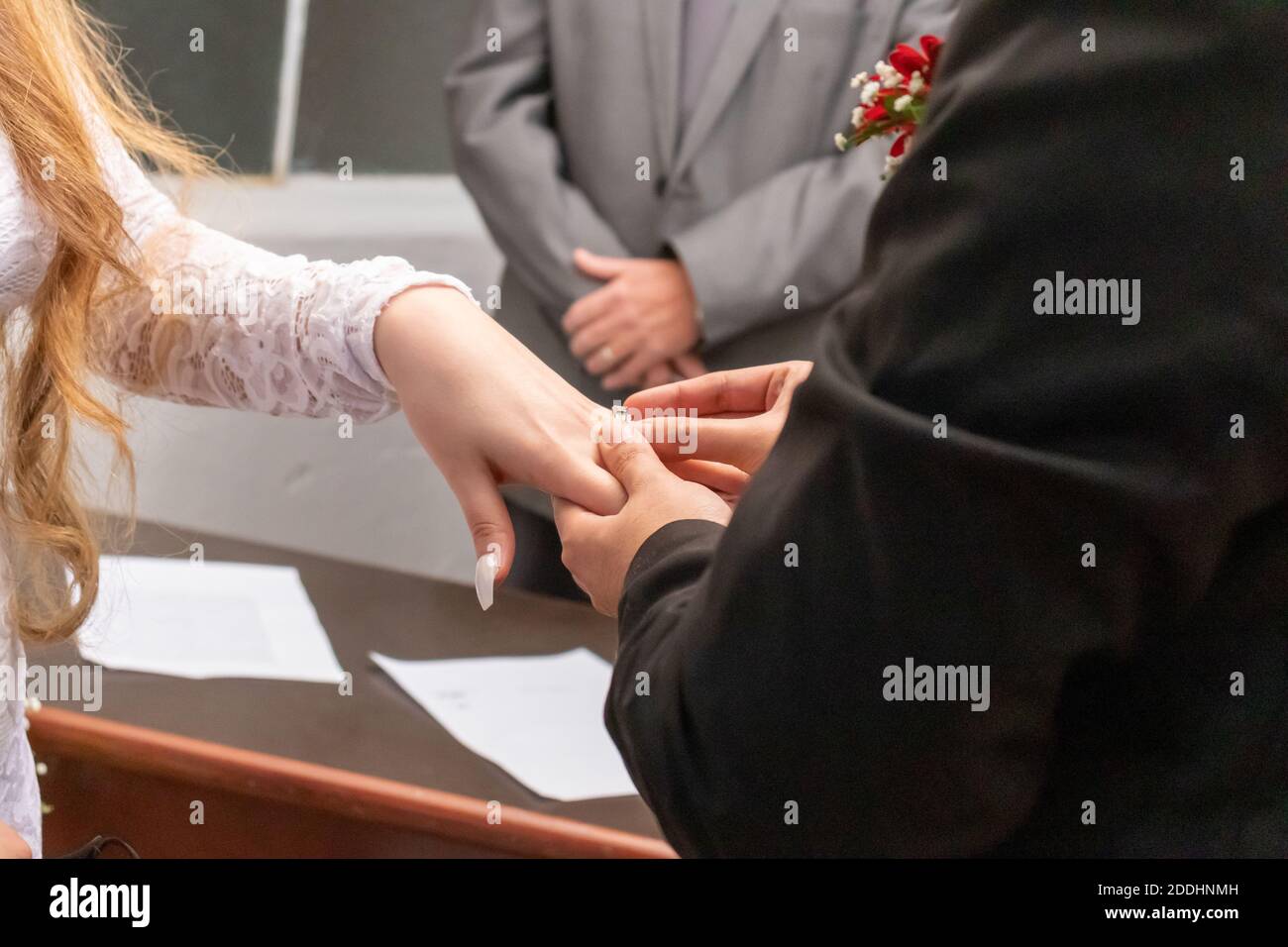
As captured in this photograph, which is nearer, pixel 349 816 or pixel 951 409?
pixel 951 409

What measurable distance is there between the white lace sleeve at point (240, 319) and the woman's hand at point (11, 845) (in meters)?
0.39

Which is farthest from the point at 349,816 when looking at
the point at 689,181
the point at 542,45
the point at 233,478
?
the point at 233,478

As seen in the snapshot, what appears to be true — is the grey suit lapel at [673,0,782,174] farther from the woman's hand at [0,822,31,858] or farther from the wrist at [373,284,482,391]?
the woman's hand at [0,822,31,858]

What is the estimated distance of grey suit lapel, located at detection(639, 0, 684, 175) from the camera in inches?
73.5

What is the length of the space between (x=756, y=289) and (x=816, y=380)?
128 centimetres

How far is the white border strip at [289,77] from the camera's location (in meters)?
2.66

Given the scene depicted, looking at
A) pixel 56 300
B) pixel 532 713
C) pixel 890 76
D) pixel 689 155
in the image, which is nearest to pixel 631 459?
pixel 890 76

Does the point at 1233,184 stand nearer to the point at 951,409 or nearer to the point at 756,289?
the point at 951,409

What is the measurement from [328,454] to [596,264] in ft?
4.01

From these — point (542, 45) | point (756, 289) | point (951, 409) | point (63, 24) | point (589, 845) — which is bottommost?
point (589, 845)

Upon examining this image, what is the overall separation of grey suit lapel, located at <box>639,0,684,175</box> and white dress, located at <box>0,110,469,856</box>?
2.94 ft


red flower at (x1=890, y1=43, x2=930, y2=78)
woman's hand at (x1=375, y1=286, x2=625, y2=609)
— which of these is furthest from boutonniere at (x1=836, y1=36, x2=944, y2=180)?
woman's hand at (x1=375, y1=286, x2=625, y2=609)
